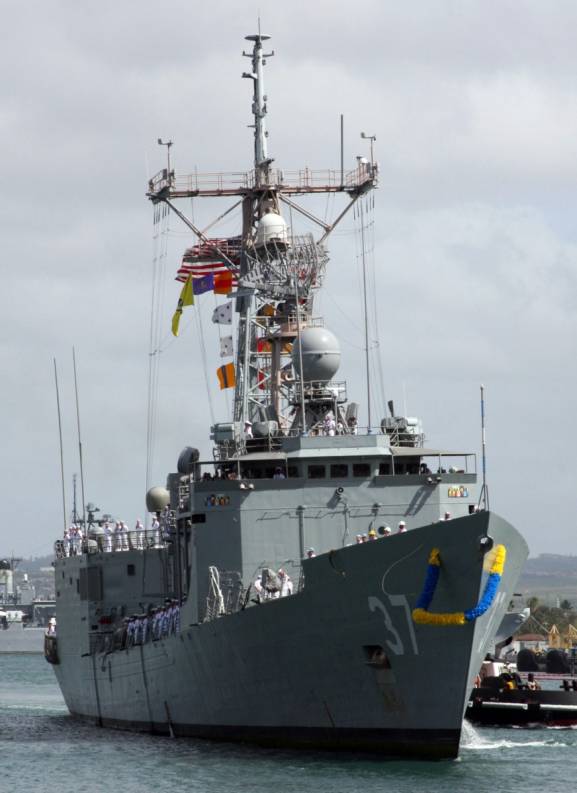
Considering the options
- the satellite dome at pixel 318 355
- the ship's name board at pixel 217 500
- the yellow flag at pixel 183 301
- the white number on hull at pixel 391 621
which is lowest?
the white number on hull at pixel 391 621

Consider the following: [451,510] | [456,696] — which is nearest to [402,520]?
[451,510]

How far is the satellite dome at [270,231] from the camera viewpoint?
38.1 metres

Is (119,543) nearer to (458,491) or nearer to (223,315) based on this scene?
(223,315)

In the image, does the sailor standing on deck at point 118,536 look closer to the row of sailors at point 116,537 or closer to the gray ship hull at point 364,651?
the row of sailors at point 116,537

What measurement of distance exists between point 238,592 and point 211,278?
12301mm

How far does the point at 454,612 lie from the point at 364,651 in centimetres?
186

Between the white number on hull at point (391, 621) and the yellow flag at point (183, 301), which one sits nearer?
the white number on hull at point (391, 621)

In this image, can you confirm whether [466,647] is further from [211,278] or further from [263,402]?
[211,278]

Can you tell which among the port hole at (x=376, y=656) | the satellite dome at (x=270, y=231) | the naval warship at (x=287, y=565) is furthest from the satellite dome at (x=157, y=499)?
the port hole at (x=376, y=656)

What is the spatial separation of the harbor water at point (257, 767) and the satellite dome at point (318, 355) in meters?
7.69

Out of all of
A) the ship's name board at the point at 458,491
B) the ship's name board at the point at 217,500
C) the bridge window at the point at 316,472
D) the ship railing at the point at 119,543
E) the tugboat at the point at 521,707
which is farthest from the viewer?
the ship railing at the point at 119,543

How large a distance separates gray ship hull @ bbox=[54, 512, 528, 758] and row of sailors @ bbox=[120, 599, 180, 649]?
2913mm

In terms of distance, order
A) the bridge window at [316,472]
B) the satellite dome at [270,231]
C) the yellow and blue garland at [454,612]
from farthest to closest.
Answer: the satellite dome at [270,231] < the bridge window at [316,472] < the yellow and blue garland at [454,612]

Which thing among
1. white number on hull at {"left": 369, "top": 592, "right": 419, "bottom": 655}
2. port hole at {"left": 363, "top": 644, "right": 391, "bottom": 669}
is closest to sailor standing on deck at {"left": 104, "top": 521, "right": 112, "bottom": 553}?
port hole at {"left": 363, "top": 644, "right": 391, "bottom": 669}
